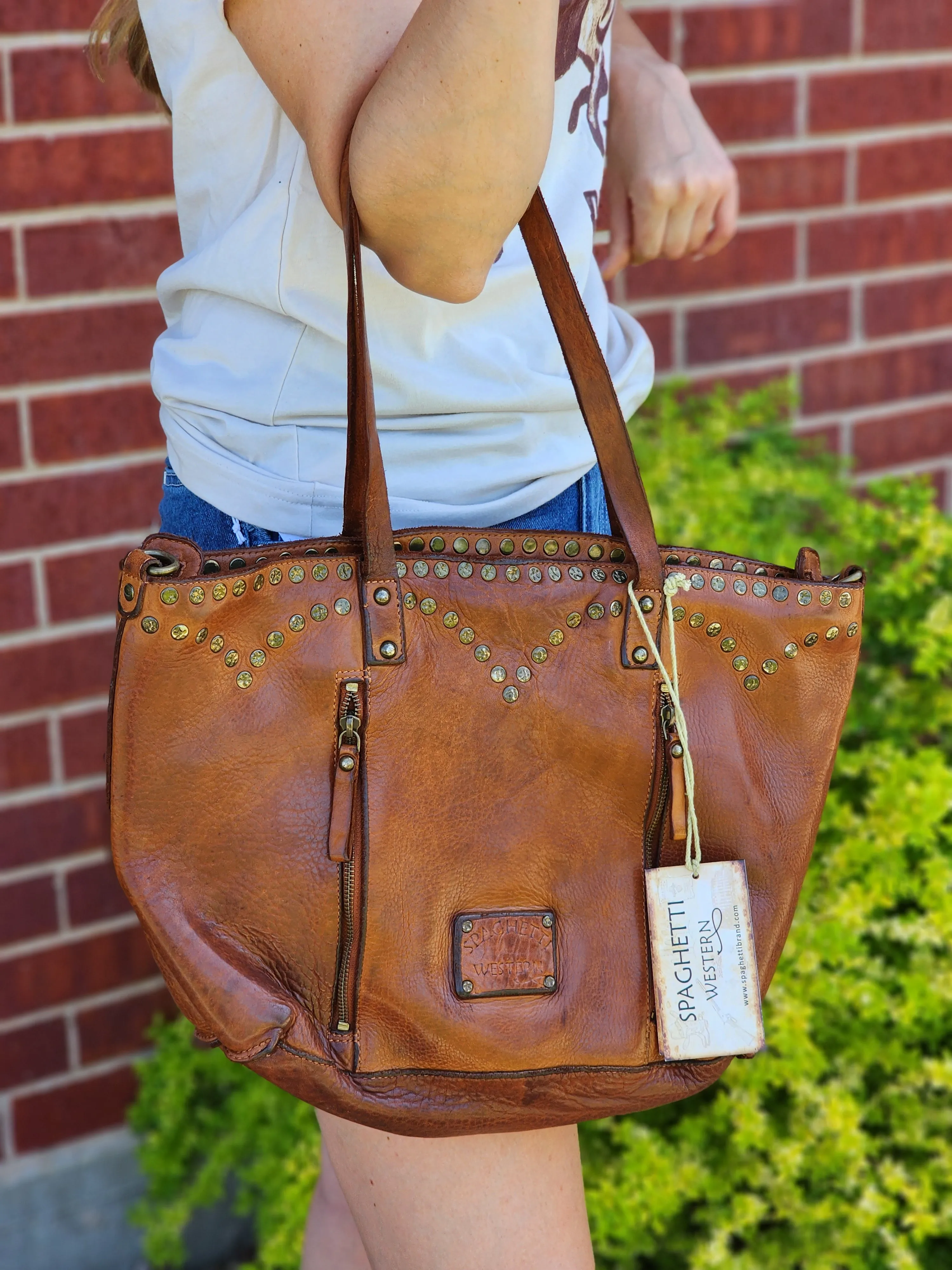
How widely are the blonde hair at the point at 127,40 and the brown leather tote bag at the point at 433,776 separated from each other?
404 millimetres

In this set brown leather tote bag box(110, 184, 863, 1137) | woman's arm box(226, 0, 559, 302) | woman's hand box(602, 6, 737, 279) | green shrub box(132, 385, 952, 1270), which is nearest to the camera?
woman's arm box(226, 0, 559, 302)

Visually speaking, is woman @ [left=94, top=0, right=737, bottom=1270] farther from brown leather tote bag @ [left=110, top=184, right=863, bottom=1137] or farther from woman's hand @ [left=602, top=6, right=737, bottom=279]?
woman's hand @ [left=602, top=6, right=737, bottom=279]

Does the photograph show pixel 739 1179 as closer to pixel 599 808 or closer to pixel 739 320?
pixel 599 808

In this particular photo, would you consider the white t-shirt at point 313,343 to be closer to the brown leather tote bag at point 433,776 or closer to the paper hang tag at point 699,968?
the brown leather tote bag at point 433,776

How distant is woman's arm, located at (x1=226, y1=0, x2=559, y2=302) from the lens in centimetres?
86

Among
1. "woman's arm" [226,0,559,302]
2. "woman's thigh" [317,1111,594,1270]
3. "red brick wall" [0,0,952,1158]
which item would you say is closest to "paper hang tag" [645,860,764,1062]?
Result: "woman's thigh" [317,1111,594,1270]

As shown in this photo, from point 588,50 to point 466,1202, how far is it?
96 cm

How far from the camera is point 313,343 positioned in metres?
1.08

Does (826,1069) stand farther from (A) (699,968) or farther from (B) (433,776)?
(B) (433,776)

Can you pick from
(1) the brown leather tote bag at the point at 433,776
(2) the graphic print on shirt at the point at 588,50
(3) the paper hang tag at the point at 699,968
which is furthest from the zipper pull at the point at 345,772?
(2) the graphic print on shirt at the point at 588,50

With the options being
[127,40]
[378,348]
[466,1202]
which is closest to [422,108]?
[378,348]

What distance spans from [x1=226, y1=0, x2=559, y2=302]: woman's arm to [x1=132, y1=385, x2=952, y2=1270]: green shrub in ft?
3.62

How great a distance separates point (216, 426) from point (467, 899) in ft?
1.43

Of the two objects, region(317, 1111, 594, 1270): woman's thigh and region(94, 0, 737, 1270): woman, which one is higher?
region(94, 0, 737, 1270): woman
